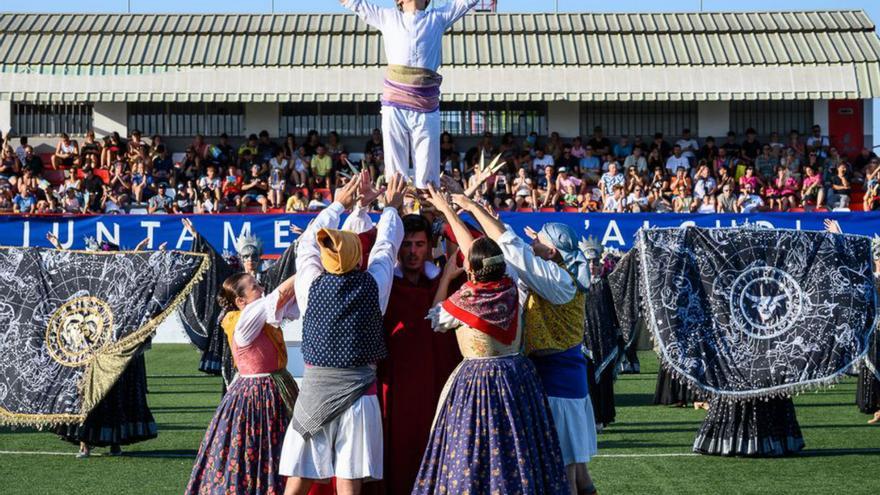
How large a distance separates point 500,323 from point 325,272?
2.79 feet

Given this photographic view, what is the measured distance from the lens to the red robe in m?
6.36

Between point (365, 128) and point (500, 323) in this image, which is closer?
point (500, 323)

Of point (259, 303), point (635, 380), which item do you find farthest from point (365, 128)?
point (259, 303)

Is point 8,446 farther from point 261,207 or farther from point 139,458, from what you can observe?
point 261,207

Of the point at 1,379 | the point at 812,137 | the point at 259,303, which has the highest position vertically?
the point at 812,137

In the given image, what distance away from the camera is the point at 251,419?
272 inches

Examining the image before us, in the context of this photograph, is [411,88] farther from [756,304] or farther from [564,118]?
[564,118]

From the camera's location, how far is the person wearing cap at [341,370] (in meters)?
6.01

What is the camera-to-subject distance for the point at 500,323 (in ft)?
19.9

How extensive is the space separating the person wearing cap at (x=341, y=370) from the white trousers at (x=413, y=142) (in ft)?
4.23

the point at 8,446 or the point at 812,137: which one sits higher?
the point at 812,137

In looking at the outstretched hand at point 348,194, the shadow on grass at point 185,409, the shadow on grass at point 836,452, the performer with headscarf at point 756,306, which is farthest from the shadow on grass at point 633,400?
the outstretched hand at point 348,194

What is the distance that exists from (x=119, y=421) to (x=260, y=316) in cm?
384

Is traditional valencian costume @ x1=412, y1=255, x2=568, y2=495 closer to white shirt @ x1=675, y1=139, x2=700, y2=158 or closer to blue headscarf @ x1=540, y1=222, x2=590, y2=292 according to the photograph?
blue headscarf @ x1=540, y1=222, x2=590, y2=292
